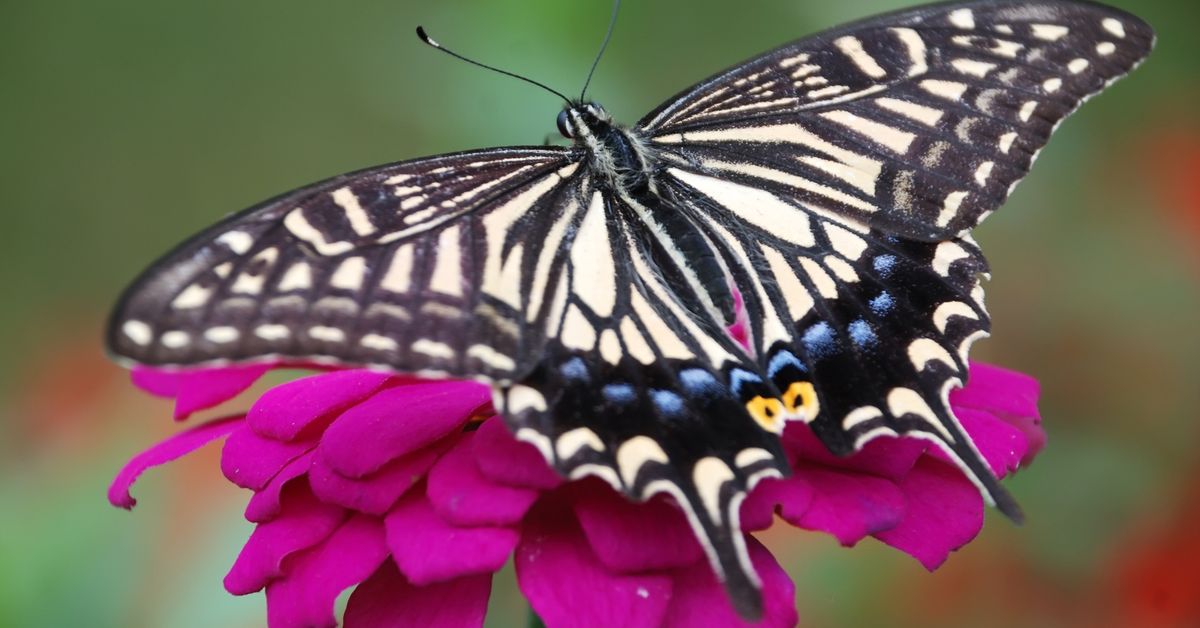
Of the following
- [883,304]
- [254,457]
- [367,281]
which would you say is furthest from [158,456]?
[883,304]

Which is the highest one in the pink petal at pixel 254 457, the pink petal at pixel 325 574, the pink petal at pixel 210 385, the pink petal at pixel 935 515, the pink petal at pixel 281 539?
the pink petal at pixel 210 385

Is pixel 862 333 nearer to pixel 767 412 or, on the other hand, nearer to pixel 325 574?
pixel 767 412

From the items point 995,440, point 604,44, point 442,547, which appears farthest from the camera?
point 604,44

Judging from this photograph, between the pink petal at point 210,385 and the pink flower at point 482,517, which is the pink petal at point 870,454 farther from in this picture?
the pink petal at point 210,385

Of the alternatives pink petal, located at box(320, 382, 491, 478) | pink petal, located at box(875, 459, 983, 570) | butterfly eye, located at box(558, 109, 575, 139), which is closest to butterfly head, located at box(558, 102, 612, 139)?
butterfly eye, located at box(558, 109, 575, 139)

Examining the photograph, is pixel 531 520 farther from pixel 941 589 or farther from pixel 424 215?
pixel 941 589

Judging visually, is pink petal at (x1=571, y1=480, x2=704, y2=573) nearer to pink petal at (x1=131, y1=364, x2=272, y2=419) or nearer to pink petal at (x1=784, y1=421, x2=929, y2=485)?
pink petal at (x1=784, y1=421, x2=929, y2=485)

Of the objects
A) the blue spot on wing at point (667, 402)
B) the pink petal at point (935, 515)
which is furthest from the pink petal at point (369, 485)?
the pink petal at point (935, 515)
